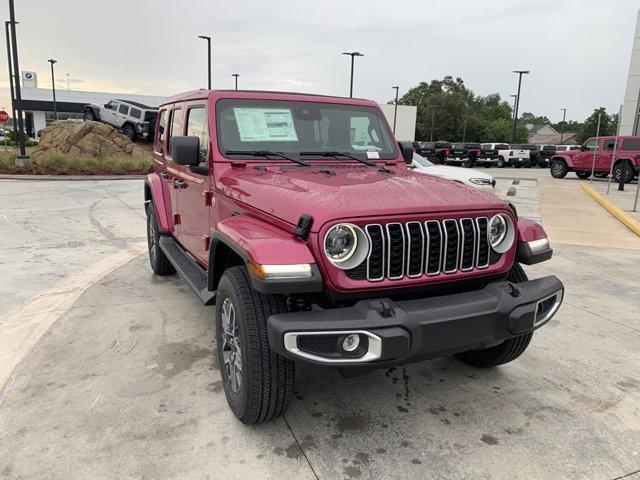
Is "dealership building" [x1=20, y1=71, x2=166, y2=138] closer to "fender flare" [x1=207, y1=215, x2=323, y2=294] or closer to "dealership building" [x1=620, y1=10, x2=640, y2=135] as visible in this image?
"dealership building" [x1=620, y1=10, x2=640, y2=135]

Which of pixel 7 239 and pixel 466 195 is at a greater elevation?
pixel 466 195

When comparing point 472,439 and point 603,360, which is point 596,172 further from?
point 472,439

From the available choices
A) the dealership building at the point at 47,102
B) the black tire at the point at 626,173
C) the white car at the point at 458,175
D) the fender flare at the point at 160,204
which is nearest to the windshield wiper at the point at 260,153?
the fender flare at the point at 160,204

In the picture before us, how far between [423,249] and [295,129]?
5.55ft

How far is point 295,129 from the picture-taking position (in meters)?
3.87

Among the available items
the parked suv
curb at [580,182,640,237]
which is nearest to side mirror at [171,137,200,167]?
curb at [580,182,640,237]

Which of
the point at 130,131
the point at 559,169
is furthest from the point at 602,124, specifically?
the point at 130,131

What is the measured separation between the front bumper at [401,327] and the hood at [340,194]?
462 millimetres

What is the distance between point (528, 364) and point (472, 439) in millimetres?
1183

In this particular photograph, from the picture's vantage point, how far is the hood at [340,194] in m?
2.56

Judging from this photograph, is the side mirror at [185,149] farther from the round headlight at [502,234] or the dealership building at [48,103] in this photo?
the dealership building at [48,103]

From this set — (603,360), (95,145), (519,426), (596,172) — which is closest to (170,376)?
(519,426)

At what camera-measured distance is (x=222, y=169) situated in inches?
140

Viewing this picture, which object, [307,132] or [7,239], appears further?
[7,239]
